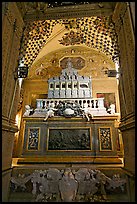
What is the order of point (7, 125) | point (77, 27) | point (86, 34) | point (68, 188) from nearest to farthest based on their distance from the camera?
point (7, 125)
point (68, 188)
point (77, 27)
point (86, 34)

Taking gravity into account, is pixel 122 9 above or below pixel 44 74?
below

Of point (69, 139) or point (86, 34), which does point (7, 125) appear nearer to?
point (69, 139)

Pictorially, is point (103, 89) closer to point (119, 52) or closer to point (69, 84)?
point (69, 84)

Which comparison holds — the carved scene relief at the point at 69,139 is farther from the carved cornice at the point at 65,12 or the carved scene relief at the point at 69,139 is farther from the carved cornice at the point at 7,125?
the carved cornice at the point at 65,12

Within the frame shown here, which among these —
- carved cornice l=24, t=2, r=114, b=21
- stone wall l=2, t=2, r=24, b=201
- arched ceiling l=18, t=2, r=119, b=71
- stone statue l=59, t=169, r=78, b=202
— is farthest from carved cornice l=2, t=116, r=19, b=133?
carved cornice l=24, t=2, r=114, b=21

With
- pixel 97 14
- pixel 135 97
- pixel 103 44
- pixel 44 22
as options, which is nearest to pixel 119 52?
pixel 103 44

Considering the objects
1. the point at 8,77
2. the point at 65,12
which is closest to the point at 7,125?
the point at 8,77

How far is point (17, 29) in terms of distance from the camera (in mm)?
3471

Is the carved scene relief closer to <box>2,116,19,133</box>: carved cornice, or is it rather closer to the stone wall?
the stone wall

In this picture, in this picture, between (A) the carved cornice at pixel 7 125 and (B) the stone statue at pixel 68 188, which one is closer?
(A) the carved cornice at pixel 7 125

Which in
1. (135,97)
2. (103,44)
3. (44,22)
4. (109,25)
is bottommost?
(135,97)

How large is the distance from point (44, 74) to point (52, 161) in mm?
6599

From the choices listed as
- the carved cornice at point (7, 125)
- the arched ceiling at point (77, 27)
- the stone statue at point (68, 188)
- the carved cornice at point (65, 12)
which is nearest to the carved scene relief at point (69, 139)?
the stone statue at point (68, 188)

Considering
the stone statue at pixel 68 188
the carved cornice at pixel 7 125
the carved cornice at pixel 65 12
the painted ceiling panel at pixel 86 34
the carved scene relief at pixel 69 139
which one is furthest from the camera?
the carved scene relief at pixel 69 139
